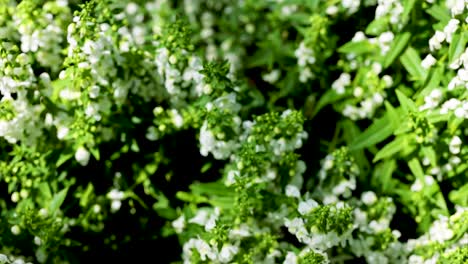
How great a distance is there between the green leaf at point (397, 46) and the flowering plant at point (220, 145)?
0.02 metres

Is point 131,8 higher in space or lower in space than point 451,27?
lower

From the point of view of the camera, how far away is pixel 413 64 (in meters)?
6.29

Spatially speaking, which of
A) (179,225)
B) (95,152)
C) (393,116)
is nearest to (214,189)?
(179,225)

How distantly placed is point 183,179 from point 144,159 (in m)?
0.48

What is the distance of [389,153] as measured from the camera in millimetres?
6164

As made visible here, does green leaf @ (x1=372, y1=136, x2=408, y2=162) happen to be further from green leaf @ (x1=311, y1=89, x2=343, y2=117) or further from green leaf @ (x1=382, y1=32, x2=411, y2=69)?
green leaf @ (x1=311, y1=89, x2=343, y2=117)

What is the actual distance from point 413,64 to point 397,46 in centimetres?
23

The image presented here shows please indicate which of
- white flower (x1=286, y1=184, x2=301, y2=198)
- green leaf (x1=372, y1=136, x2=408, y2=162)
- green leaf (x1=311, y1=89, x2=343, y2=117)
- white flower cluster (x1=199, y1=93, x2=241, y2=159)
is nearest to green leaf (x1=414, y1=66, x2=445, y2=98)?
green leaf (x1=372, y1=136, x2=408, y2=162)

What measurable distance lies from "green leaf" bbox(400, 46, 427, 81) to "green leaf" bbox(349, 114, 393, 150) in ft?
1.40

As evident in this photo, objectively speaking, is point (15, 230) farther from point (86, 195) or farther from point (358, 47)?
point (358, 47)

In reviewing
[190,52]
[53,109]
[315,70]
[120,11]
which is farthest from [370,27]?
[53,109]

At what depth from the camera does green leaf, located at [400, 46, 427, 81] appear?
6.19m

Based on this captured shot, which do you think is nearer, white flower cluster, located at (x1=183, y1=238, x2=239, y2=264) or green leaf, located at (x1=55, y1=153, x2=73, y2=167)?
white flower cluster, located at (x1=183, y1=238, x2=239, y2=264)

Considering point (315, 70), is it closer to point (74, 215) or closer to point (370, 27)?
point (370, 27)
